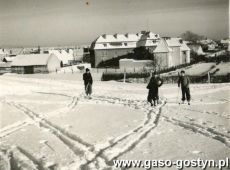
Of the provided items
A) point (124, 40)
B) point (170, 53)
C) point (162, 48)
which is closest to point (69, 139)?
point (162, 48)

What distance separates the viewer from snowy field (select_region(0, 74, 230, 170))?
6.80 metres

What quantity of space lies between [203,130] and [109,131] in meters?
2.45

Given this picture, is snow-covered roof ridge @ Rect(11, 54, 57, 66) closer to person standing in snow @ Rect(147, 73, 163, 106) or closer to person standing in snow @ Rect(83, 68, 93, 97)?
person standing in snow @ Rect(83, 68, 93, 97)

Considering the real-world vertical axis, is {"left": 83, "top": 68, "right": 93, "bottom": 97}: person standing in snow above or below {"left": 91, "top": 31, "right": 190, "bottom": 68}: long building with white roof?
below

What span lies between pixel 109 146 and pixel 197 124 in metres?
2.91

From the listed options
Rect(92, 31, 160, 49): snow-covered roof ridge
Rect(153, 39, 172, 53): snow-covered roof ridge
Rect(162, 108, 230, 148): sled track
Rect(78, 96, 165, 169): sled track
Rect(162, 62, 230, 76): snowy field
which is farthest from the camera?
Rect(92, 31, 160, 49): snow-covered roof ridge

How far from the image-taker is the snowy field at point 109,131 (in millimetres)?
6805

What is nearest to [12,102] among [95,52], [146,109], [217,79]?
[146,109]

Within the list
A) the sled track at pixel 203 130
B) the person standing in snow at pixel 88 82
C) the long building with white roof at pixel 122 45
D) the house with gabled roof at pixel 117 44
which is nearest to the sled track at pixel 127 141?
the sled track at pixel 203 130

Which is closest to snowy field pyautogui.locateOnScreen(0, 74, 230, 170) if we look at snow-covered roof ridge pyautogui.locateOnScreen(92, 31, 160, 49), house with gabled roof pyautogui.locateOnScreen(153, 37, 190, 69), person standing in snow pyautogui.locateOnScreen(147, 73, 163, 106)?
person standing in snow pyautogui.locateOnScreen(147, 73, 163, 106)

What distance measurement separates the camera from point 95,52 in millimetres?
65188

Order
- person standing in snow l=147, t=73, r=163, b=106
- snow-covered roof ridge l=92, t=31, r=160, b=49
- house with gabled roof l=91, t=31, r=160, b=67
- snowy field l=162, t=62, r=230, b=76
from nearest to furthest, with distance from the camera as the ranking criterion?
person standing in snow l=147, t=73, r=163, b=106 < snowy field l=162, t=62, r=230, b=76 < house with gabled roof l=91, t=31, r=160, b=67 < snow-covered roof ridge l=92, t=31, r=160, b=49

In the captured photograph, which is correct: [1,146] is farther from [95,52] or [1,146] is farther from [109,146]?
[95,52]

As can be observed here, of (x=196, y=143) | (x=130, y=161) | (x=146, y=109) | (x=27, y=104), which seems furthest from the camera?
(x=27, y=104)
